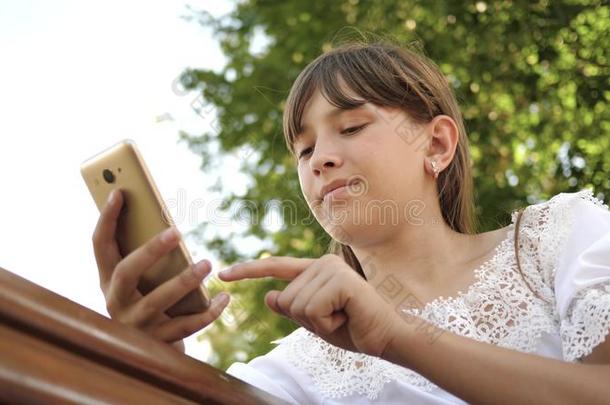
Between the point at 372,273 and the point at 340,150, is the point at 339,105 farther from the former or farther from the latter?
the point at 372,273

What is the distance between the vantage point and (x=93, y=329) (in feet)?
3.18

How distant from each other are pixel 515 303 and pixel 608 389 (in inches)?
21.1

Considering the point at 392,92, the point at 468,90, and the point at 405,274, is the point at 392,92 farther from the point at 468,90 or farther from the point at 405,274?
the point at 468,90

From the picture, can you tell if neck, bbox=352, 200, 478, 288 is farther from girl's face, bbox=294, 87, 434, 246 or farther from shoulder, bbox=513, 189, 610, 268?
shoulder, bbox=513, 189, 610, 268

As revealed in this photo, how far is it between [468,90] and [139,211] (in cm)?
459

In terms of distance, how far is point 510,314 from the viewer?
1.90 metres

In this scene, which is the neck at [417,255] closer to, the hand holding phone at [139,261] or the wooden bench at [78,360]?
the hand holding phone at [139,261]

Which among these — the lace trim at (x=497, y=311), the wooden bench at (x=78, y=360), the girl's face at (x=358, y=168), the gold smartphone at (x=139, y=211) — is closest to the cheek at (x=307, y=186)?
the girl's face at (x=358, y=168)

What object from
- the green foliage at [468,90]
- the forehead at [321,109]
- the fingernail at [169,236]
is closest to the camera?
the fingernail at [169,236]

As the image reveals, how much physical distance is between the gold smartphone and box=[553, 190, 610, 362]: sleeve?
76 cm

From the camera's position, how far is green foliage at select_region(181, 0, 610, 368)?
15.0 feet

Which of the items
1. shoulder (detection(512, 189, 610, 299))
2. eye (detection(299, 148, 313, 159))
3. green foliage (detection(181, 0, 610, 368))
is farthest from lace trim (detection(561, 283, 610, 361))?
green foliage (detection(181, 0, 610, 368))

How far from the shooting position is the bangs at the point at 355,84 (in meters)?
2.19

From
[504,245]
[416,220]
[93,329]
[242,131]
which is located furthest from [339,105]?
[242,131]
